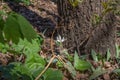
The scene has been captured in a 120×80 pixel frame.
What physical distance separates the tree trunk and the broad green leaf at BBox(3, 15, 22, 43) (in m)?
2.90

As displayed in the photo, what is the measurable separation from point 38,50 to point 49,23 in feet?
6.10

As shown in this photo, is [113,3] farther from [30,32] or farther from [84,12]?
[30,32]

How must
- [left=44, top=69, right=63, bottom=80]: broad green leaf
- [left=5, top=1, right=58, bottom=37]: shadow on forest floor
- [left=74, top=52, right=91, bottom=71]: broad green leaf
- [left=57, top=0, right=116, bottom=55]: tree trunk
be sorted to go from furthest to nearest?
[left=5, top=1, right=58, bottom=37]: shadow on forest floor < [left=57, top=0, right=116, bottom=55]: tree trunk < [left=74, top=52, right=91, bottom=71]: broad green leaf < [left=44, top=69, right=63, bottom=80]: broad green leaf

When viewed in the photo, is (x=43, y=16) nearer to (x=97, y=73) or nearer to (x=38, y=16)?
(x=38, y=16)

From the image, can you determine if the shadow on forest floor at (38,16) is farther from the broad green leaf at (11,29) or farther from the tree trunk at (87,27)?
the broad green leaf at (11,29)

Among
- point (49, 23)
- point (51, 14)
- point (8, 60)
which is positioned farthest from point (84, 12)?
point (51, 14)

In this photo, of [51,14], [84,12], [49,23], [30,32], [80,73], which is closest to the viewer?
[30,32]

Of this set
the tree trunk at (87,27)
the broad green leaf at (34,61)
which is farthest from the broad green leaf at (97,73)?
the broad green leaf at (34,61)

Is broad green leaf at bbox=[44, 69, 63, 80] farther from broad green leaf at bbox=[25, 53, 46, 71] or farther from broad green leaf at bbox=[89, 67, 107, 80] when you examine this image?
broad green leaf at bbox=[89, 67, 107, 80]

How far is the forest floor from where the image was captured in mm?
4189

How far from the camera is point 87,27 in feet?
13.9

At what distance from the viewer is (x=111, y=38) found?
4383 mm

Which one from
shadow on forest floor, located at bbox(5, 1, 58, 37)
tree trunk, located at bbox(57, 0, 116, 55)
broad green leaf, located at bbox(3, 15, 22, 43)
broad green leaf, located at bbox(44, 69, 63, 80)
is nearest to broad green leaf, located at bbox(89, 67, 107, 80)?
tree trunk, located at bbox(57, 0, 116, 55)

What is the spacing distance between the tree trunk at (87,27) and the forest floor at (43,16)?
0.32 meters
